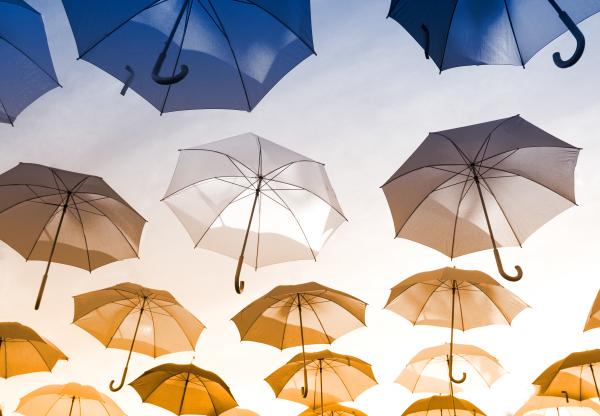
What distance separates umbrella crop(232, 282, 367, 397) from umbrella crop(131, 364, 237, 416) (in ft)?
5.01

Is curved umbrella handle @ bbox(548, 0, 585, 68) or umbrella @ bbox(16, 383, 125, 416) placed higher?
curved umbrella handle @ bbox(548, 0, 585, 68)

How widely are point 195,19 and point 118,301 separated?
A: 603 centimetres

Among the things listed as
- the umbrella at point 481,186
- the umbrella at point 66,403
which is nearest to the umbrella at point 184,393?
the umbrella at point 66,403

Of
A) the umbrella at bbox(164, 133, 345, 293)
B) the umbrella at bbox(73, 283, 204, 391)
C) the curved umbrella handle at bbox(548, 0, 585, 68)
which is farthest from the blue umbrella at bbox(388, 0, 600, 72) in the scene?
the umbrella at bbox(73, 283, 204, 391)

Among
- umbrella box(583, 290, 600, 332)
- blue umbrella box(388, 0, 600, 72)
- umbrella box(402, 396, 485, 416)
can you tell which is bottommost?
umbrella box(402, 396, 485, 416)

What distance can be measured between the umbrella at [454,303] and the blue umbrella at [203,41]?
15.6ft

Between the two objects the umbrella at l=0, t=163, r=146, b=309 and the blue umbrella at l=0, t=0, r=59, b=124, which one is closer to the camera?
the blue umbrella at l=0, t=0, r=59, b=124

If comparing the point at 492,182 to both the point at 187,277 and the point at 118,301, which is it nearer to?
the point at 118,301

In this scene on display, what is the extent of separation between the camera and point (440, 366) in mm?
12336

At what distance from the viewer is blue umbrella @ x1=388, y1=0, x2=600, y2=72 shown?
19.3ft

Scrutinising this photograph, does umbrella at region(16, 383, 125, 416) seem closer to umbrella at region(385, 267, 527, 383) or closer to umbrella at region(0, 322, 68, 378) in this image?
umbrella at region(0, 322, 68, 378)

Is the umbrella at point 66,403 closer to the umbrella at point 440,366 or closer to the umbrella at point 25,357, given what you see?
the umbrella at point 25,357

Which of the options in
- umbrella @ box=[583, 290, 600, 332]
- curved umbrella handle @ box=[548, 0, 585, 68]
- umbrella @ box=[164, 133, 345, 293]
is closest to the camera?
curved umbrella handle @ box=[548, 0, 585, 68]

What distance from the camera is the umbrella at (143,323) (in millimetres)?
10117
